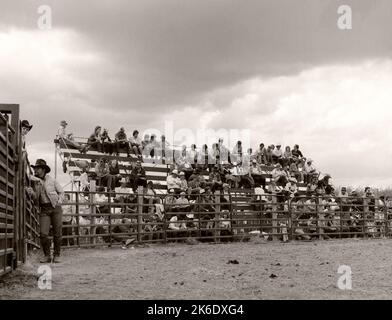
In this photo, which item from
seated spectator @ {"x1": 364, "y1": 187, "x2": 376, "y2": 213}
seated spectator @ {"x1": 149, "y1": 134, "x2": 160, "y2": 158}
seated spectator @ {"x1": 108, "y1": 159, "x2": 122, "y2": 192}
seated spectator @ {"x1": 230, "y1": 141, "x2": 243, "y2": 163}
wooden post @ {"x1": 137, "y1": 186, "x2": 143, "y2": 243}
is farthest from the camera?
seated spectator @ {"x1": 230, "y1": 141, "x2": 243, "y2": 163}

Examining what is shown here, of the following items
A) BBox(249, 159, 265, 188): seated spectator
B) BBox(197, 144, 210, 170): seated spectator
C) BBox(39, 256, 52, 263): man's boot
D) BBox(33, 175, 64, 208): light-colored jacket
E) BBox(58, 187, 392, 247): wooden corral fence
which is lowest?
BBox(39, 256, 52, 263): man's boot

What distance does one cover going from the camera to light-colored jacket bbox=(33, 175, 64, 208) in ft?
38.2

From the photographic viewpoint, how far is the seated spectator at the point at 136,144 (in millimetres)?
23062

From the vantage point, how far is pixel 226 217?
796 inches

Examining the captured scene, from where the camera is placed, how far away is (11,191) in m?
9.06

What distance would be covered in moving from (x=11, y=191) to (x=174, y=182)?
1124cm

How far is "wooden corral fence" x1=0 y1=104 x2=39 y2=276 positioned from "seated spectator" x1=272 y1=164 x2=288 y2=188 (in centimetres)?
1492

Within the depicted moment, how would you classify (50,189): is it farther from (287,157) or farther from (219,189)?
(287,157)

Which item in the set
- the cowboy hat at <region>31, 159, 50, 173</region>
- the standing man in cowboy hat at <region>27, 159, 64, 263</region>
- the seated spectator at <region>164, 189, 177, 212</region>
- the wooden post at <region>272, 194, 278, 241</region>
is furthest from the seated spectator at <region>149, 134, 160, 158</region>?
the cowboy hat at <region>31, 159, 50, 173</region>

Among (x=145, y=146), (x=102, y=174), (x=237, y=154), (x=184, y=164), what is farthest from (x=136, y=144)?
(x=237, y=154)

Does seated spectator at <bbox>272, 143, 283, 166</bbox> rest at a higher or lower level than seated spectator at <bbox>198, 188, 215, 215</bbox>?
higher

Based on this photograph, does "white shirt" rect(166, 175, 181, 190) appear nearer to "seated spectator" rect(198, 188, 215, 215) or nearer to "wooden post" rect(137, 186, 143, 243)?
"seated spectator" rect(198, 188, 215, 215)

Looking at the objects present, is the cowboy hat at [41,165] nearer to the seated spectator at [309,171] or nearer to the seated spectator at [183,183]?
the seated spectator at [183,183]
